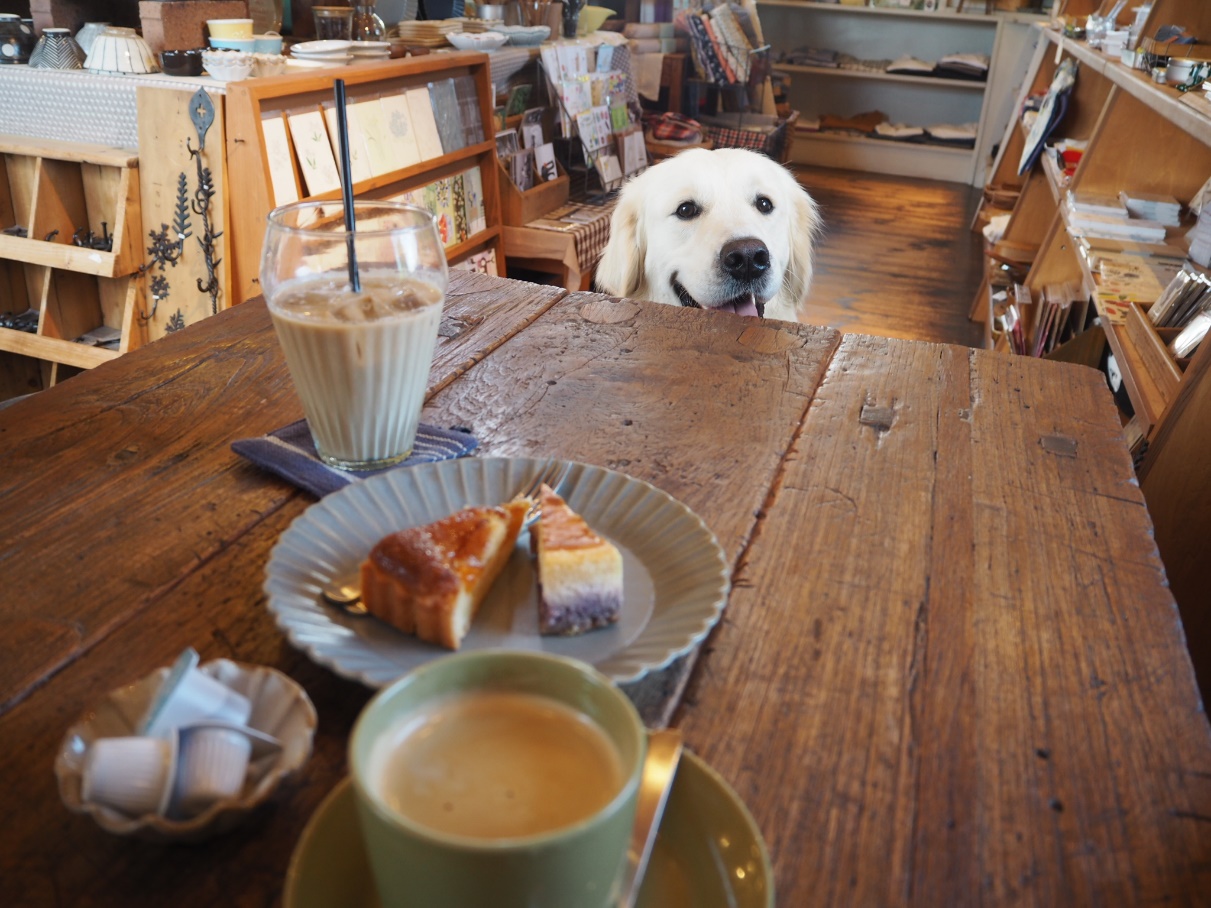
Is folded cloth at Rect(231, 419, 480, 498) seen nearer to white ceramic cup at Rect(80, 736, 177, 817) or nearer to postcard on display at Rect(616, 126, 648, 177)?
white ceramic cup at Rect(80, 736, 177, 817)

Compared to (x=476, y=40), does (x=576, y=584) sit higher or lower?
lower

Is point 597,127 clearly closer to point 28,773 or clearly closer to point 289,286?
point 289,286

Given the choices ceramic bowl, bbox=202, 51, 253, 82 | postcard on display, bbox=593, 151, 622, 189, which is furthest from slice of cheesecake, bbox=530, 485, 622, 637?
postcard on display, bbox=593, 151, 622, 189

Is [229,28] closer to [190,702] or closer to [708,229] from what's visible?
[708,229]

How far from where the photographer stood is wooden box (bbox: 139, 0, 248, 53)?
7.30 feet

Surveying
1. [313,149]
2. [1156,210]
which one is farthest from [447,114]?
[1156,210]

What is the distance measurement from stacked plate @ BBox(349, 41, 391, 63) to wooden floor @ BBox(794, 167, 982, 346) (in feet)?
6.01

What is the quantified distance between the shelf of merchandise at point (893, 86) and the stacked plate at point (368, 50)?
→ 4.80 meters

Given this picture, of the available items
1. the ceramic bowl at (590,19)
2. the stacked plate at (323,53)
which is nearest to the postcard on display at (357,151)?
the stacked plate at (323,53)

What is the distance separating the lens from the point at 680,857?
0.46m

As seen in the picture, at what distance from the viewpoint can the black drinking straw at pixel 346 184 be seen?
73 cm

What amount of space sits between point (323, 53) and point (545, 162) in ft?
4.42

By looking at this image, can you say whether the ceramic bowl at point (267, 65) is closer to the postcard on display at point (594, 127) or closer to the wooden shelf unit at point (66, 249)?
the wooden shelf unit at point (66, 249)

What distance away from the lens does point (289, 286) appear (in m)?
0.77
